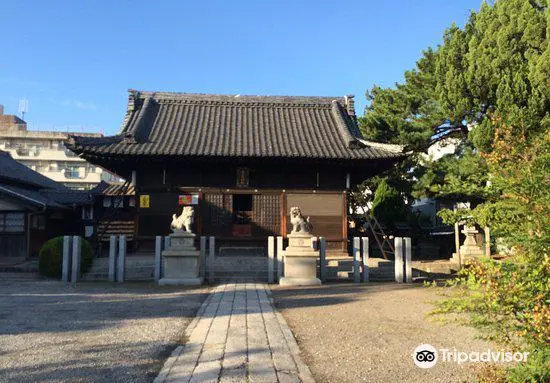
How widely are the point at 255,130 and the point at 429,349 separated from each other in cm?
1413

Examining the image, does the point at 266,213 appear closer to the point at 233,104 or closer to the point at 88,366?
the point at 233,104

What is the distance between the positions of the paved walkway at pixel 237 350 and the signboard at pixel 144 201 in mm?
8962

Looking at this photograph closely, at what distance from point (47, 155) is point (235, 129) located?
4349 centimetres

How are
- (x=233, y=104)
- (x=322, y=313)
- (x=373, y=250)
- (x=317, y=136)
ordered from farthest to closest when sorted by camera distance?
(x=373, y=250)
(x=233, y=104)
(x=317, y=136)
(x=322, y=313)

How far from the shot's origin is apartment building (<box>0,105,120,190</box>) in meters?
52.5

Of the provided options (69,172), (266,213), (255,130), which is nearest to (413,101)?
(255,130)

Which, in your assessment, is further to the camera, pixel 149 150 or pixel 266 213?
pixel 266 213

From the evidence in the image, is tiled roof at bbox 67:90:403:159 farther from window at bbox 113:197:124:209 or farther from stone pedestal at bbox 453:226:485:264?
stone pedestal at bbox 453:226:485:264

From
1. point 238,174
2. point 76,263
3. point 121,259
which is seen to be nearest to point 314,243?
point 238,174

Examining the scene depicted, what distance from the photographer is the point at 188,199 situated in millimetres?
16516

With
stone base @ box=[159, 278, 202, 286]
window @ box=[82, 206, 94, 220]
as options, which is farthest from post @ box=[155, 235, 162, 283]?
window @ box=[82, 206, 94, 220]

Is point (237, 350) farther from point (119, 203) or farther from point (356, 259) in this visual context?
point (119, 203)

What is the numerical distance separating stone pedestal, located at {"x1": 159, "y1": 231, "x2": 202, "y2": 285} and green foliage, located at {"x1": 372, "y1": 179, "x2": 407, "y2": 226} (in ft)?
43.4

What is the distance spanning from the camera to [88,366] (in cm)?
483
